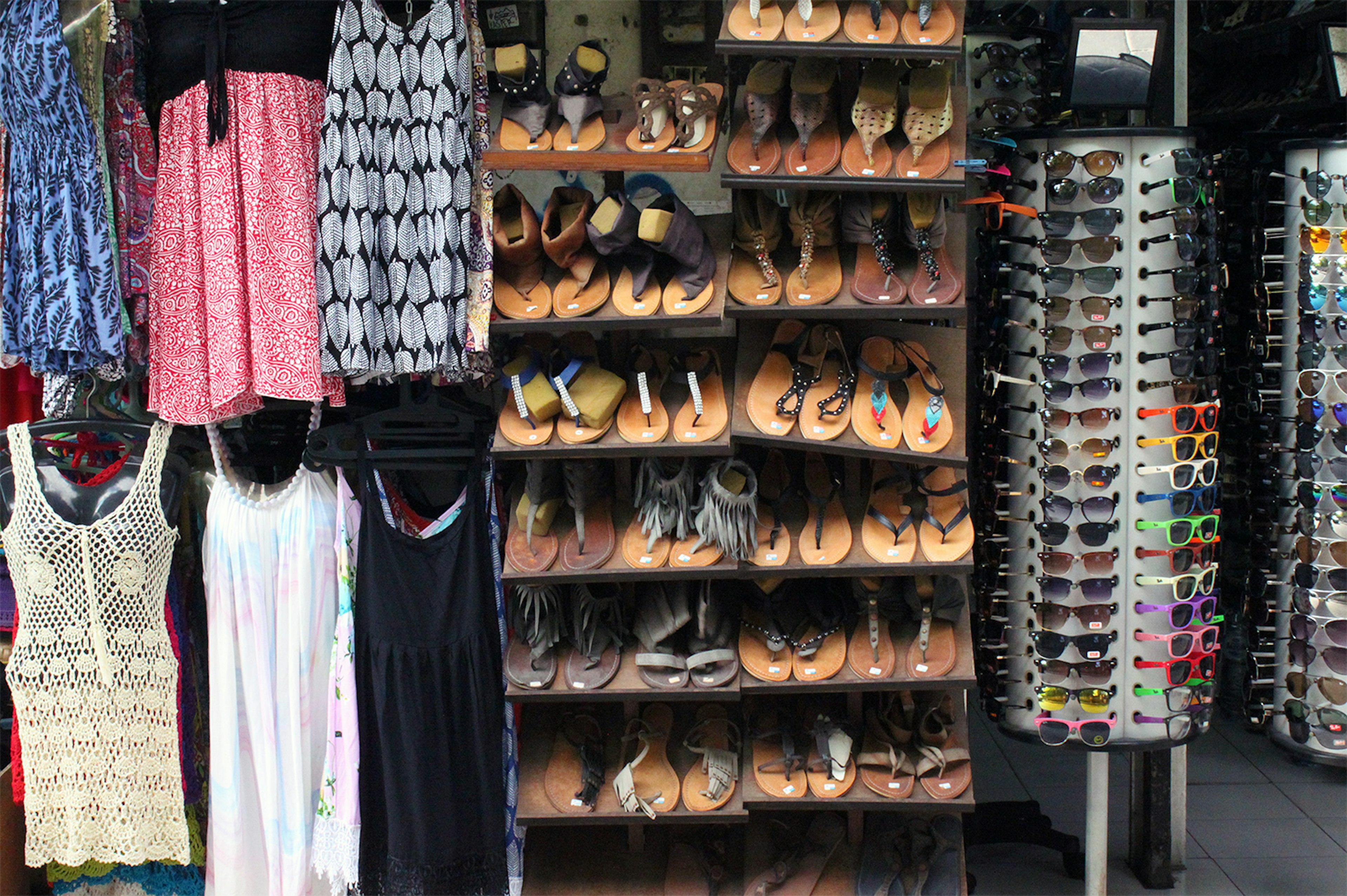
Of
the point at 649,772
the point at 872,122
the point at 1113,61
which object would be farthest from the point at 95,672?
the point at 1113,61

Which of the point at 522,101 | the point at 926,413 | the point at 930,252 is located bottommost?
the point at 926,413

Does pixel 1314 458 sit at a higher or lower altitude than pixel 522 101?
lower

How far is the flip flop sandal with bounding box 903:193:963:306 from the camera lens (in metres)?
2.80

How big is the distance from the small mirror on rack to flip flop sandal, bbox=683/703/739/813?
1.81 metres

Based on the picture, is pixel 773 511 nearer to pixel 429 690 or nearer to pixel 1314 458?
pixel 429 690

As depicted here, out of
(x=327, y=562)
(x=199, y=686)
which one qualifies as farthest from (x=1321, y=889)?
(x=199, y=686)

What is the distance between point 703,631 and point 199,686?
53.4 inches

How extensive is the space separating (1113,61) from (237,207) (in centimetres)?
214

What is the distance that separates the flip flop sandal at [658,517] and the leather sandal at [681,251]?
0.40 m

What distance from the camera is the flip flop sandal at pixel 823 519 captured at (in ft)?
9.37

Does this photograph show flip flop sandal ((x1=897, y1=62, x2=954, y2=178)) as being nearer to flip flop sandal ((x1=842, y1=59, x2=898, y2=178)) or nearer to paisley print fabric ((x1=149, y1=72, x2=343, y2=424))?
flip flop sandal ((x1=842, y1=59, x2=898, y2=178))

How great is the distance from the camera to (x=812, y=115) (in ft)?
9.21

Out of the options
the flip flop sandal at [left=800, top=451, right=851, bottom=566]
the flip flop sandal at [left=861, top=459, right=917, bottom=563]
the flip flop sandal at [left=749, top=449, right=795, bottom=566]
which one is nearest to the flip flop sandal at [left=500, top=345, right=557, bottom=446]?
the flip flop sandal at [left=749, top=449, right=795, bottom=566]

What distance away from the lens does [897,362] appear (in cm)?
299
